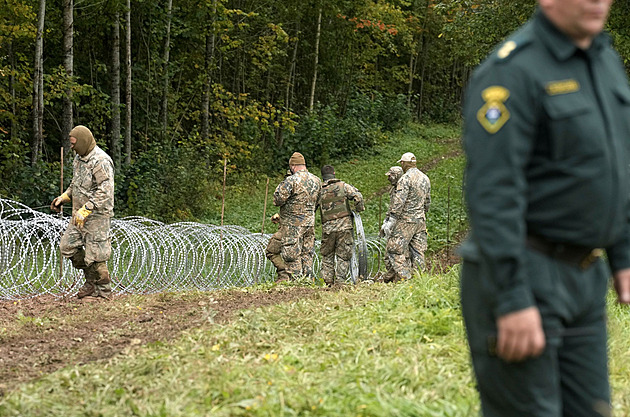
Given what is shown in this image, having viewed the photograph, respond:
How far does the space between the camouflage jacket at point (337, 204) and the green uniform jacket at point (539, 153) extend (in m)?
10.7

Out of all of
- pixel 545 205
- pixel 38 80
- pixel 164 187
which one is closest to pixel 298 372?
pixel 545 205

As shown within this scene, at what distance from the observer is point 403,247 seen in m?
13.5

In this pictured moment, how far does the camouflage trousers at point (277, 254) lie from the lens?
525 inches

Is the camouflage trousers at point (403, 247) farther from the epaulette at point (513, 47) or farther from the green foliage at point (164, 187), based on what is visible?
the epaulette at point (513, 47)

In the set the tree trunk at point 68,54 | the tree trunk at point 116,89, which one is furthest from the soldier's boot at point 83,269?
the tree trunk at point 116,89

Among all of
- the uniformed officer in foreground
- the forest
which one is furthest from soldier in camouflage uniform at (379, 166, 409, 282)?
the uniformed officer in foreground

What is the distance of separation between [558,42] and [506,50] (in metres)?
0.17

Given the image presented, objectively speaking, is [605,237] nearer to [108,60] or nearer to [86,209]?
[86,209]

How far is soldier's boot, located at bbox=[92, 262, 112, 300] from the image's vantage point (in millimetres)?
10570

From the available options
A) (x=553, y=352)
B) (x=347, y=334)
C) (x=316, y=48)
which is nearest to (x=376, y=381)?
(x=347, y=334)

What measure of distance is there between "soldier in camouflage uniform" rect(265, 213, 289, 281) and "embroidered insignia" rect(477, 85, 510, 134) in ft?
35.0

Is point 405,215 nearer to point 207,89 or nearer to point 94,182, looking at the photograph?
point 94,182

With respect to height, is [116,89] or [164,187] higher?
[116,89]

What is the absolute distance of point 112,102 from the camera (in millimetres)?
20188
